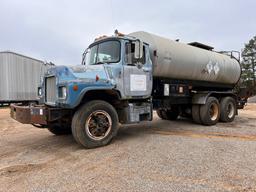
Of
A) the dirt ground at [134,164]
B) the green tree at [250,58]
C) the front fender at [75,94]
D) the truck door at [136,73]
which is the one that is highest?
the green tree at [250,58]

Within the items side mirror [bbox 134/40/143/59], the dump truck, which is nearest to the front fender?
the dump truck

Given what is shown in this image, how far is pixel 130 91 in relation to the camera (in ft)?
18.9

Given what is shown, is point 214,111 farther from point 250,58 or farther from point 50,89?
point 250,58

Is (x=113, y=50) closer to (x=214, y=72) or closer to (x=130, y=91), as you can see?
(x=130, y=91)

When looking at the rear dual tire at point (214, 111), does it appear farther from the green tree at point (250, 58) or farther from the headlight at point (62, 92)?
the green tree at point (250, 58)

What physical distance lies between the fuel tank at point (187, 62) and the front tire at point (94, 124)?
2.14m

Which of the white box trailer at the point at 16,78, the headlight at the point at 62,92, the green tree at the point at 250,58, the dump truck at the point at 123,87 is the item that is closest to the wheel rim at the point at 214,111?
the dump truck at the point at 123,87

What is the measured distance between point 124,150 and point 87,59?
2.91 metres

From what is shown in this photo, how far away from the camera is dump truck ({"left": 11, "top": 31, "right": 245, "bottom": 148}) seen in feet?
15.9

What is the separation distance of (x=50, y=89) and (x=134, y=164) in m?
2.72

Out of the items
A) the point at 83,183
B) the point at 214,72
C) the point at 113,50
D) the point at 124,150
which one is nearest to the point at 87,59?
the point at 113,50

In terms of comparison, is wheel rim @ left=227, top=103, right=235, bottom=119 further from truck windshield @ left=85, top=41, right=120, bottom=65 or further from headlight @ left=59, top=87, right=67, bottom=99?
headlight @ left=59, top=87, right=67, bottom=99

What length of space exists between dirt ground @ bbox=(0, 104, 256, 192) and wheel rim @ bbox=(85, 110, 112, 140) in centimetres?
34

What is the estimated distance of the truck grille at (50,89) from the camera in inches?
201
